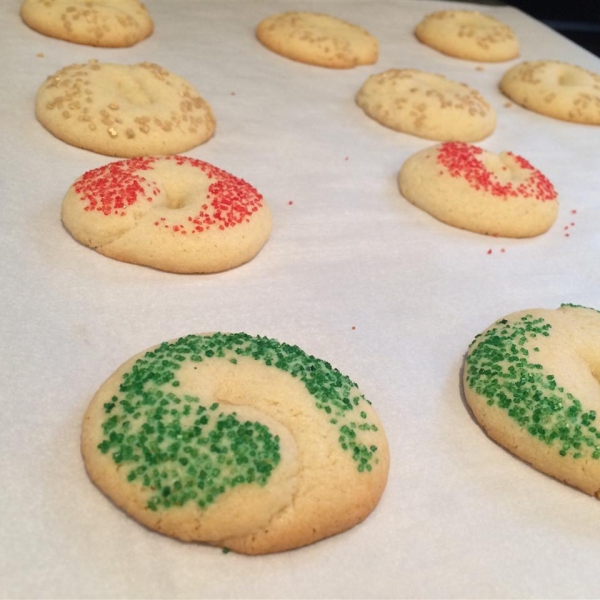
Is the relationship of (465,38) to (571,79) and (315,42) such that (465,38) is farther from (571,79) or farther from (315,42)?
(315,42)

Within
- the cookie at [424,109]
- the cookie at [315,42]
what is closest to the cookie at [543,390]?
the cookie at [424,109]

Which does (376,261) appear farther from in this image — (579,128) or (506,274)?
(579,128)

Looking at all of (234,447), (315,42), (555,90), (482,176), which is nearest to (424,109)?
(482,176)

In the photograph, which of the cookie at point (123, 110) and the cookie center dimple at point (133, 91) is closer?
the cookie at point (123, 110)

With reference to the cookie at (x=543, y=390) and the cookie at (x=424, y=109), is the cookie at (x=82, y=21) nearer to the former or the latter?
the cookie at (x=424, y=109)

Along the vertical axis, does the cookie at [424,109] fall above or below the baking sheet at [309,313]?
above

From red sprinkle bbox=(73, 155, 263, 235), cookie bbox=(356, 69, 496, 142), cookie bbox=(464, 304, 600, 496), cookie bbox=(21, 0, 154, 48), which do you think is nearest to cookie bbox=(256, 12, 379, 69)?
cookie bbox=(356, 69, 496, 142)
